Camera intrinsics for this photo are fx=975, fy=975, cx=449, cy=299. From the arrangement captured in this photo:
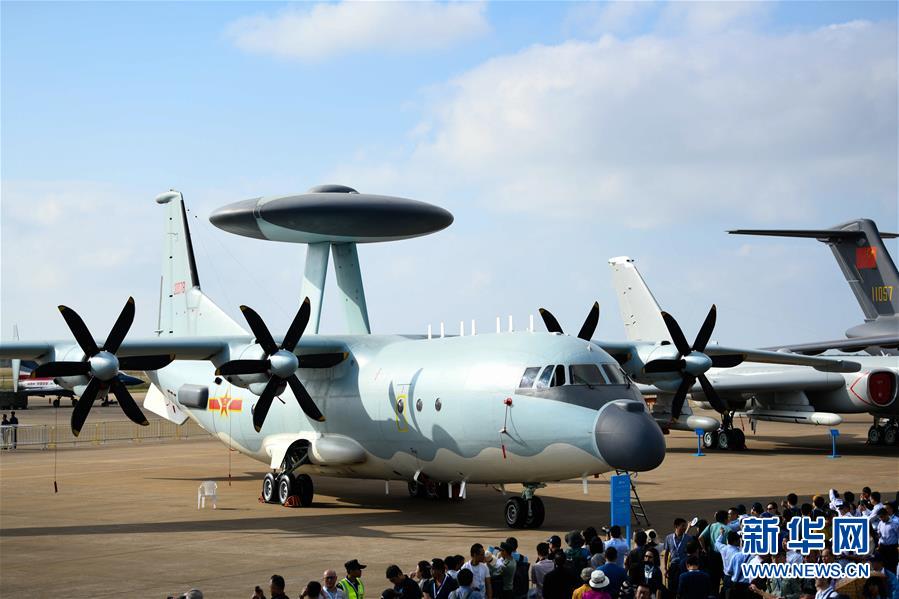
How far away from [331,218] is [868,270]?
1095 inches

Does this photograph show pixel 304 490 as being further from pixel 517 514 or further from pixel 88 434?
pixel 88 434

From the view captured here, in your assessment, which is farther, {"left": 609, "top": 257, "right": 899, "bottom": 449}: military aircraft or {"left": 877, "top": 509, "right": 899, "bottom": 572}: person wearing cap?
{"left": 609, "top": 257, "right": 899, "bottom": 449}: military aircraft

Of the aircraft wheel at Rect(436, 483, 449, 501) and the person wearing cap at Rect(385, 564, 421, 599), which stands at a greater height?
the aircraft wheel at Rect(436, 483, 449, 501)

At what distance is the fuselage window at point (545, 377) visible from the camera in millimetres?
18984

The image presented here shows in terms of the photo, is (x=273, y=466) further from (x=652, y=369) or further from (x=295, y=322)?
(x=652, y=369)

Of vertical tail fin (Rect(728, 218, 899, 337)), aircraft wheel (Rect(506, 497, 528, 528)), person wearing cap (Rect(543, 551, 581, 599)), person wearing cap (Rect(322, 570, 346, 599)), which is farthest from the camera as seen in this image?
vertical tail fin (Rect(728, 218, 899, 337))

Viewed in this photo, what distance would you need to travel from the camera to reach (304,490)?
2403cm

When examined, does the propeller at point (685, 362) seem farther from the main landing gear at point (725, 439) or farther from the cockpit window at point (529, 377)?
the main landing gear at point (725, 439)

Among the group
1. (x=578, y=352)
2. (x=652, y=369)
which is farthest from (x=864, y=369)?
(x=578, y=352)

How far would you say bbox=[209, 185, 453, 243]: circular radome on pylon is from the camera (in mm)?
25523

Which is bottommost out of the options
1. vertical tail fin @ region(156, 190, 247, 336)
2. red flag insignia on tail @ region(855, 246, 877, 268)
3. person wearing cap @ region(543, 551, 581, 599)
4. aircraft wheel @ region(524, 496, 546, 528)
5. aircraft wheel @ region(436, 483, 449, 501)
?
person wearing cap @ region(543, 551, 581, 599)

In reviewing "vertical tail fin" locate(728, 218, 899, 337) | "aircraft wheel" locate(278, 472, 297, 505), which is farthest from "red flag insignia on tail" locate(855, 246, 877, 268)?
"aircraft wheel" locate(278, 472, 297, 505)

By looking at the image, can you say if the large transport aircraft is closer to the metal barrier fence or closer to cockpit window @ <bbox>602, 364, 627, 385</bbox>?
cockpit window @ <bbox>602, 364, 627, 385</bbox>

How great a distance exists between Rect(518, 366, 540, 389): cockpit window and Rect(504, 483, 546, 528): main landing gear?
7.05ft
